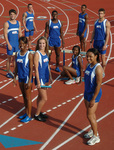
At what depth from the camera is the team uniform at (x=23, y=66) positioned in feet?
21.3

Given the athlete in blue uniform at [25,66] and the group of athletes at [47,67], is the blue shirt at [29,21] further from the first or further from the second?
the athlete in blue uniform at [25,66]

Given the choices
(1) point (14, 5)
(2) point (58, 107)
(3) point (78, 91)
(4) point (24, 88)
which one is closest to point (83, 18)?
(3) point (78, 91)

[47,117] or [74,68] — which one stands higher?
[74,68]

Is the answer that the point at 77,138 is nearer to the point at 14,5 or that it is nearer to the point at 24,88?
the point at 24,88

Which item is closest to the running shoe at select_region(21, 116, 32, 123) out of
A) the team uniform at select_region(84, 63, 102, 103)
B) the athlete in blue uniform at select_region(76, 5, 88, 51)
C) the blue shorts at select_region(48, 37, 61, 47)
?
the team uniform at select_region(84, 63, 102, 103)

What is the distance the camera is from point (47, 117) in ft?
23.2

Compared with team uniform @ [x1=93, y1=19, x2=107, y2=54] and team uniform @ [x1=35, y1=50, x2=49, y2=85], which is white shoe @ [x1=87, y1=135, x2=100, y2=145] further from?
team uniform @ [x1=93, y1=19, x2=107, y2=54]

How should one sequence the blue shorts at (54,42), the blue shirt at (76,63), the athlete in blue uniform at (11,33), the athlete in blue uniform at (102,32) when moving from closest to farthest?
the blue shirt at (76,63) → the athlete in blue uniform at (102,32) → the athlete in blue uniform at (11,33) → the blue shorts at (54,42)

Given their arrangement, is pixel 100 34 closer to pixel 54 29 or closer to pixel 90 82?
pixel 54 29

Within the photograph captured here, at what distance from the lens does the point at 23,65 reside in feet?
21.3

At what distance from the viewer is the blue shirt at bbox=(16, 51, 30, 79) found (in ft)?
21.2

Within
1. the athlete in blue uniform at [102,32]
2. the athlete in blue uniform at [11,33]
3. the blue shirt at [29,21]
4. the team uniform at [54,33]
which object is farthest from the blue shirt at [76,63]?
the blue shirt at [29,21]

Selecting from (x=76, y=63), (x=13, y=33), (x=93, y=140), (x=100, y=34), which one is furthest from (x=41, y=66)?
(x=100, y=34)

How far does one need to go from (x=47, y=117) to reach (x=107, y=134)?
1.49m
